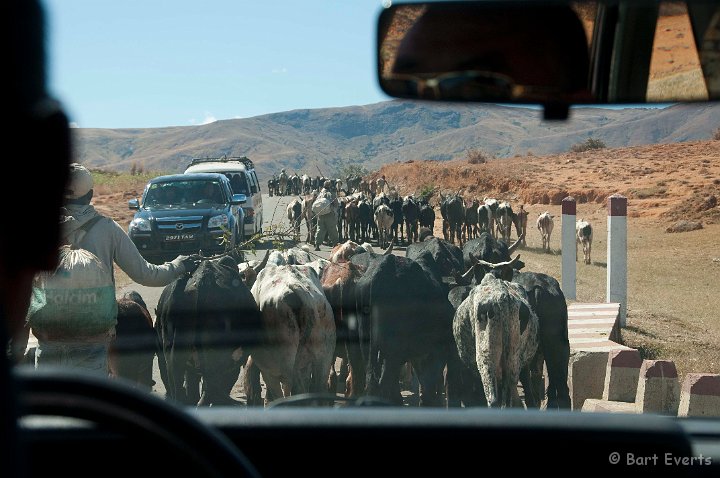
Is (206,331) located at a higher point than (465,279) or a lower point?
lower

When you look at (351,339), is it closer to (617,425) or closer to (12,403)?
(617,425)

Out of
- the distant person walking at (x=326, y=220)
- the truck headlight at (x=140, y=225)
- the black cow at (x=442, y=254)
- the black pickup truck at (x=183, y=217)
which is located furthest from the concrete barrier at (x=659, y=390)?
the distant person walking at (x=326, y=220)

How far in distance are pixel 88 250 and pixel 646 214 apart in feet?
110

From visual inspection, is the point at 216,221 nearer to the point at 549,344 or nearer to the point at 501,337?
the point at 549,344

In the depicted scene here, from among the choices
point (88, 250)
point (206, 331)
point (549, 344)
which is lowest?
point (549, 344)

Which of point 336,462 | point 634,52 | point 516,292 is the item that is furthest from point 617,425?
point 516,292

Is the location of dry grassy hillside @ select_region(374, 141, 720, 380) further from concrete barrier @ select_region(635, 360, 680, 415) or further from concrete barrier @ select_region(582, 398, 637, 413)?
concrete barrier @ select_region(635, 360, 680, 415)

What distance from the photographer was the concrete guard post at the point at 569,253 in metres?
14.2

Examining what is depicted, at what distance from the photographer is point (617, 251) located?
12.8 m

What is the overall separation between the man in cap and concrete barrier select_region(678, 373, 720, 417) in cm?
392

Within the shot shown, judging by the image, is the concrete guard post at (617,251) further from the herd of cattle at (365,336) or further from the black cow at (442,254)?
the herd of cattle at (365,336)

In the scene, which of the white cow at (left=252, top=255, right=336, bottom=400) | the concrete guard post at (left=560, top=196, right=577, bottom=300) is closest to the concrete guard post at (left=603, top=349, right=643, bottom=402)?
the white cow at (left=252, top=255, right=336, bottom=400)

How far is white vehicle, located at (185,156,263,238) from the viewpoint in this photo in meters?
22.2

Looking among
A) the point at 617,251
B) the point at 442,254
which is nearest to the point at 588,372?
the point at 617,251
